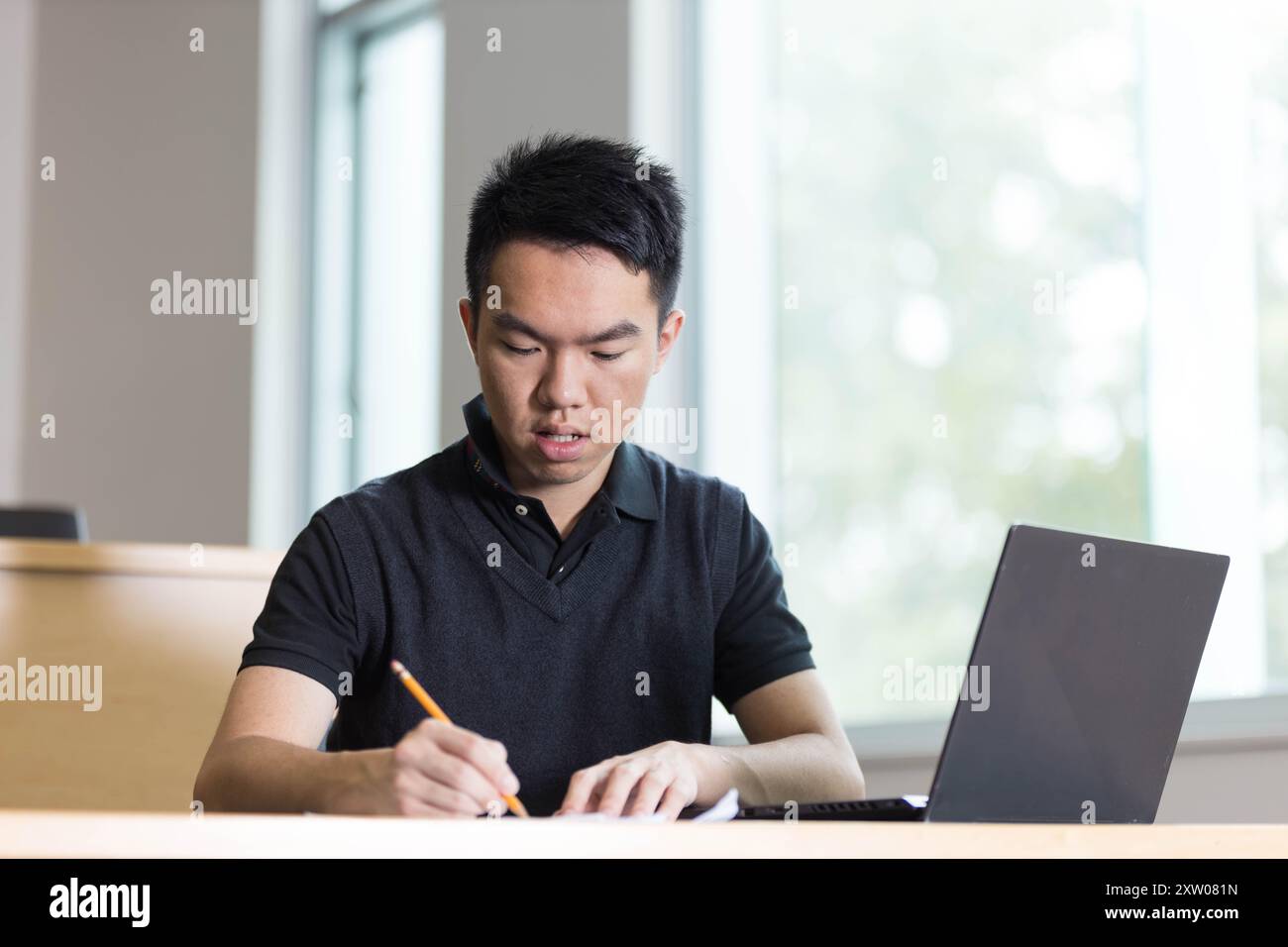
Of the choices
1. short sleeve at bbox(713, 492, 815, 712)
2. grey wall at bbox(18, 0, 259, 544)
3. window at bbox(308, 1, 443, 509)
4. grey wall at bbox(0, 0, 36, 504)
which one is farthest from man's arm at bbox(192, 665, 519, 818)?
grey wall at bbox(0, 0, 36, 504)

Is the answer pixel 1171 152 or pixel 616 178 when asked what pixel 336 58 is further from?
pixel 616 178

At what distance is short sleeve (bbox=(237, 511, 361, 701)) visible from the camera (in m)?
1.44

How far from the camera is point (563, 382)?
153cm

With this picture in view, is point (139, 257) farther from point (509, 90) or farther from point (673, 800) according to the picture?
point (673, 800)

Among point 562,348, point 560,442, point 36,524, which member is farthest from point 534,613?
point 36,524

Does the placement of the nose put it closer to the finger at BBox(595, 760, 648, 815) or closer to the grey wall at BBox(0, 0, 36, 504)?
the finger at BBox(595, 760, 648, 815)

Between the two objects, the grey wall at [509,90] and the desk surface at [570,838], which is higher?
the grey wall at [509,90]

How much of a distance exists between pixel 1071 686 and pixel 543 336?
69 cm

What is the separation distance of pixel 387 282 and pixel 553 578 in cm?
297

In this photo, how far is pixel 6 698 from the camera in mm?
2059

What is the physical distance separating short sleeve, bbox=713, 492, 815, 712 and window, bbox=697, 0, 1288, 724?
0.86 meters

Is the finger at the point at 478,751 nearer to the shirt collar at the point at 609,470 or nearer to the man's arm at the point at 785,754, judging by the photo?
the man's arm at the point at 785,754

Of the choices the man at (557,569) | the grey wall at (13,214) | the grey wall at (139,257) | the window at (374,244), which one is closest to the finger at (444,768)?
the man at (557,569)

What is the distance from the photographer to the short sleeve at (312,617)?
144cm
